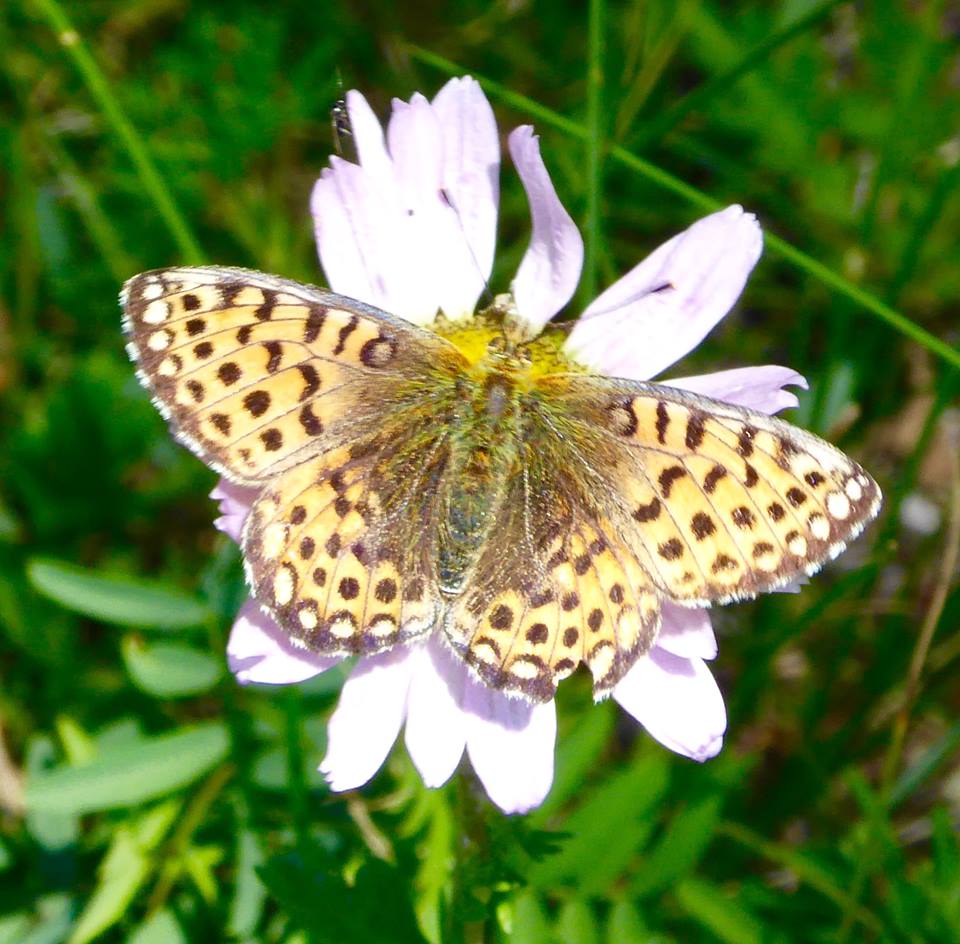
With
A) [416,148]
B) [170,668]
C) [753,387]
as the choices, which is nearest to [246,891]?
[170,668]

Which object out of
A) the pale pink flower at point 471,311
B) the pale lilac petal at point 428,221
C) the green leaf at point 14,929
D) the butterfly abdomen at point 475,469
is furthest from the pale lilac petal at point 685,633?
the green leaf at point 14,929

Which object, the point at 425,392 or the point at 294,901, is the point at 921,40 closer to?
the point at 425,392

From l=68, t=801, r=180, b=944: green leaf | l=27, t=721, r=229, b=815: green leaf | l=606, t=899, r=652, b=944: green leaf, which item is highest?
l=606, t=899, r=652, b=944: green leaf

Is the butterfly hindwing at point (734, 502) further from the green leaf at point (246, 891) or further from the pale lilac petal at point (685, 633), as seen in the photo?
the green leaf at point (246, 891)

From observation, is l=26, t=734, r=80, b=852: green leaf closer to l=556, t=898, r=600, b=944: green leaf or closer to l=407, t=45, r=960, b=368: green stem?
l=556, t=898, r=600, b=944: green leaf

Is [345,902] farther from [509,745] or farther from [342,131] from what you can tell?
[342,131]

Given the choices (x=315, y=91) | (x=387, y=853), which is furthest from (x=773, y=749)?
(x=315, y=91)

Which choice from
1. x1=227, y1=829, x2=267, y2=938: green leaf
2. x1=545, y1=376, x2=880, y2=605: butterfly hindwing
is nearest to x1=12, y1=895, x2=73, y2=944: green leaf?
x1=227, y1=829, x2=267, y2=938: green leaf
